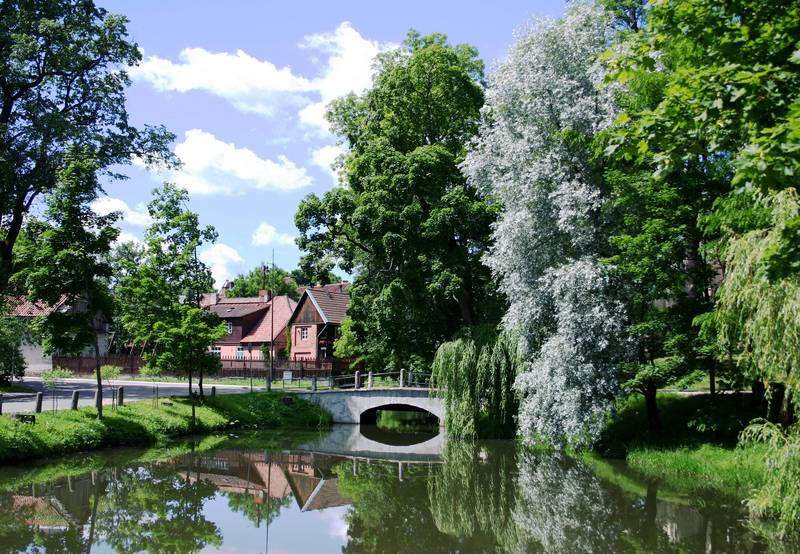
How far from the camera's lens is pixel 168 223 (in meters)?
26.6

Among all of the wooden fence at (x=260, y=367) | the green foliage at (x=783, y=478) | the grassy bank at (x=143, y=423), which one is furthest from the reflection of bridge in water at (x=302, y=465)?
the wooden fence at (x=260, y=367)

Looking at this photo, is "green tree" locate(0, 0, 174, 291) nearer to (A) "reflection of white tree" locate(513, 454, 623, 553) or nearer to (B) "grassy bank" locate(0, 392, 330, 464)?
(B) "grassy bank" locate(0, 392, 330, 464)

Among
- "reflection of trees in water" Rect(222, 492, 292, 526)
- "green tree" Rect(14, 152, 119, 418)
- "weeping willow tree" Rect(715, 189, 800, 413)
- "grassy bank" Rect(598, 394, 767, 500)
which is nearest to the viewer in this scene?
"weeping willow tree" Rect(715, 189, 800, 413)

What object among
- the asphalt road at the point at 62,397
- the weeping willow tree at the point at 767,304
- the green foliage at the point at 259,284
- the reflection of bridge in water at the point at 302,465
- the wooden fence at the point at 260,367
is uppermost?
the green foliage at the point at 259,284

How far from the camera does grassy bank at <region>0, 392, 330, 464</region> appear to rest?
1872cm

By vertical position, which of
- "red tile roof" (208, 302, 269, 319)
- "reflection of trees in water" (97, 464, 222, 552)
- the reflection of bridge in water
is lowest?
the reflection of bridge in water

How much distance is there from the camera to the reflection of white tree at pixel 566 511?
12.5 meters

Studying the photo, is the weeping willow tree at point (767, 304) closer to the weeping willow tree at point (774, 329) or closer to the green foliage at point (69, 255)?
the weeping willow tree at point (774, 329)

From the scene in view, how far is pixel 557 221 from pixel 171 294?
1484 centimetres

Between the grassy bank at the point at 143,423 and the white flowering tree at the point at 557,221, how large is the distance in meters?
12.6

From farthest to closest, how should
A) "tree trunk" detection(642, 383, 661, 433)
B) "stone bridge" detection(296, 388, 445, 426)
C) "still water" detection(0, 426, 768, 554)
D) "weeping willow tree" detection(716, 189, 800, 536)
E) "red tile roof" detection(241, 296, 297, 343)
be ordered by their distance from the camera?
1. "red tile roof" detection(241, 296, 297, 343)
2. "stone bridge" detection(296, 388, 445, 426)
3. "tree trunk" detection(642, 383, 661, 433)
4. "still water" detection(0, 426, 768, 554)
5. "weeping willow tree" detection(716, 189, 800, 536)

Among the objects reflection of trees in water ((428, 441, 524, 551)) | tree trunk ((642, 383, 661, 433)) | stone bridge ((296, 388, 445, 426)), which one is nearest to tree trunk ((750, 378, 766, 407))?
tree trunk ((642, 383, 661, 433))

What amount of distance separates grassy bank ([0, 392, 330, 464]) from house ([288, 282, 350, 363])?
19844 millimetres

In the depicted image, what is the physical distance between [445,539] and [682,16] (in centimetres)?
977
